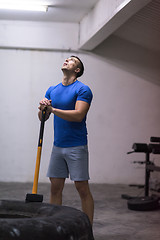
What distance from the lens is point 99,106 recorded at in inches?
261

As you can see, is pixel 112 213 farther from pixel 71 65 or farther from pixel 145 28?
pixel 145 28

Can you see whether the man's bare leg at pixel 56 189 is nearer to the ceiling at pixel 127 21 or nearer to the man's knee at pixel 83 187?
the man's knee at pixel 83 187

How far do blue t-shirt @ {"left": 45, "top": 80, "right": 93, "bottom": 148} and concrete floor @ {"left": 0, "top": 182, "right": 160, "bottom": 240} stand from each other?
90cm

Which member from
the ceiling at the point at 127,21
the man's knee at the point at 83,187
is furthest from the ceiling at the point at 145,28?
the man's knee at the point at 83,187

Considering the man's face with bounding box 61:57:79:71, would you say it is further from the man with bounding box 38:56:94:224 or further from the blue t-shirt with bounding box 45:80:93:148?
the blue t-shirt with bounding box 45:80:93:148

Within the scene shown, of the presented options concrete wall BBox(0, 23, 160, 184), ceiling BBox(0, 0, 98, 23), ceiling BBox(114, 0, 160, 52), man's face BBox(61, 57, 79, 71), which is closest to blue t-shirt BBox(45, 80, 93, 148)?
man's face BBox(61, 57, 79, 71)

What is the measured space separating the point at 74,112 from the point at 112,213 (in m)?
1.90

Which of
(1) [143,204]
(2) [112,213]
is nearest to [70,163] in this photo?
(2) [112,213]

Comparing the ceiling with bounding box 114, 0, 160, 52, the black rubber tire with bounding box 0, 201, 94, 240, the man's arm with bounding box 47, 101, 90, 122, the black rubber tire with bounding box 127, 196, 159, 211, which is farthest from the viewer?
the ceiling with bounding box 114, 0, 160, 52

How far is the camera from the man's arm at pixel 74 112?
2729 mm

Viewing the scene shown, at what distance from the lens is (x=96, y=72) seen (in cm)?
662

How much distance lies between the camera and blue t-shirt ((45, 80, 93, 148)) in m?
2.88

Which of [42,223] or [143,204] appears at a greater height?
[42,223]

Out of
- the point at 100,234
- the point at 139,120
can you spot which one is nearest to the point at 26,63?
the point at 139,120
